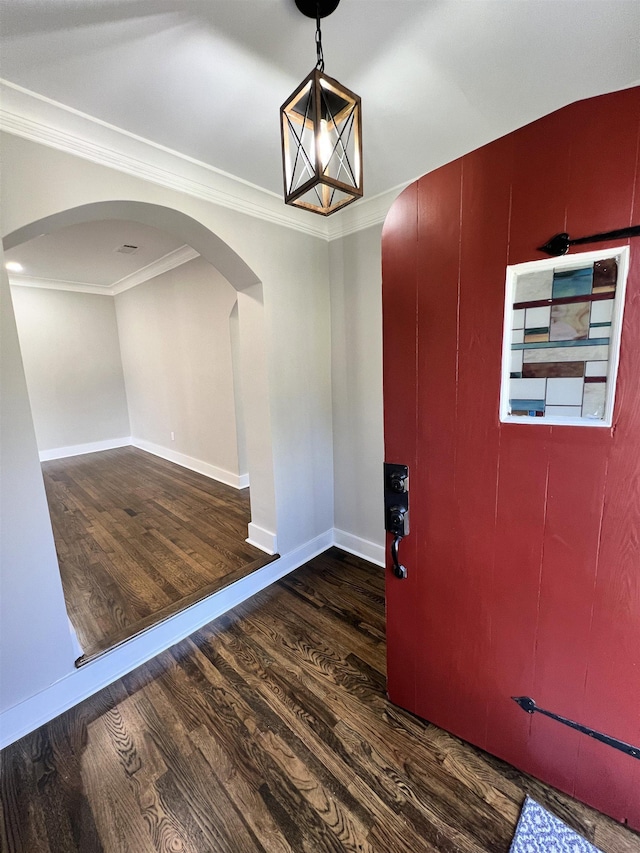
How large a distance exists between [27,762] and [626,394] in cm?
259

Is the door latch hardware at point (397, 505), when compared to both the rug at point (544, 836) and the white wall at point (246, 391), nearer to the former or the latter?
the rug at point (544, 836)

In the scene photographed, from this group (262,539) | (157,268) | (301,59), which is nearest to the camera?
(301,59)

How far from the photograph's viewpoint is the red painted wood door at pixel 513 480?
954 mm

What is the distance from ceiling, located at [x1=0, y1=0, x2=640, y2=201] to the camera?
1.05m

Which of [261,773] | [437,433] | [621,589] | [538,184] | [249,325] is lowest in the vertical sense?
[261,773]

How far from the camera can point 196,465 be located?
461 cm

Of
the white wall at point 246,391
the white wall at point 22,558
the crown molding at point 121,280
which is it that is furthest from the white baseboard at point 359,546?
the crown molding at point 121,280

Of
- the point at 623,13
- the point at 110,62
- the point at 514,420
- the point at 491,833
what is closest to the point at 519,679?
the point at 491,833

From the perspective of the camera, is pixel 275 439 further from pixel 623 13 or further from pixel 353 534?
pixel 623 13

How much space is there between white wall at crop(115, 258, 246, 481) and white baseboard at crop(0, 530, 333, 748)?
1780 millimetres

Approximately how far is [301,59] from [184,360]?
12.0 feet

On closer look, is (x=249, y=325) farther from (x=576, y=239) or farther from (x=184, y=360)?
(x=184, y=360)

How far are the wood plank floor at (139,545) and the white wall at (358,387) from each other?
32.5 inches

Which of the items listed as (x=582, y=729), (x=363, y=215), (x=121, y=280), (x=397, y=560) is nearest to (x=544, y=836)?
(x=582, y=729)
